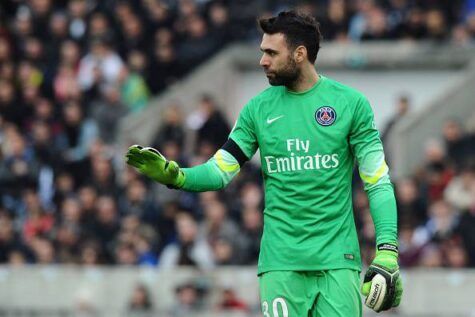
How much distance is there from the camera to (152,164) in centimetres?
790

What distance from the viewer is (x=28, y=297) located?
689 inches

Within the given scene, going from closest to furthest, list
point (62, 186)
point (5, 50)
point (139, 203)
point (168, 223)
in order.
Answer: point (168, 223), point (139, 203), point (62, 186), point (5, 50)

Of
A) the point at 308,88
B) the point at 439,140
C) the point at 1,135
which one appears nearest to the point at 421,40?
the point at 439,140

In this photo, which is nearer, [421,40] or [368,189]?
[368,189]

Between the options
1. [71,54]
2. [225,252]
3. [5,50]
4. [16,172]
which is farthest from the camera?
[5,50]

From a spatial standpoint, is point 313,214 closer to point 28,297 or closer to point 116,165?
point 28,297

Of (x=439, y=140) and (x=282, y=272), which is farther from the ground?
(x=439, y=140)

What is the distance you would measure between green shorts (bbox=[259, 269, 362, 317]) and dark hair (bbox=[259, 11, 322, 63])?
1.24 m

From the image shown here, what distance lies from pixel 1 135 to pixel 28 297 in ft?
11.8

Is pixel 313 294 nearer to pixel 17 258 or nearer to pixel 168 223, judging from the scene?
pixel 168 223

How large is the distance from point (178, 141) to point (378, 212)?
35.9 feet

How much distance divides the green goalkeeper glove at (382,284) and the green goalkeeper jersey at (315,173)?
0.92 ft

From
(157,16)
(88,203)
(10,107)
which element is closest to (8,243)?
(88,203)

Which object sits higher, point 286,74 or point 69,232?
point 286,74
